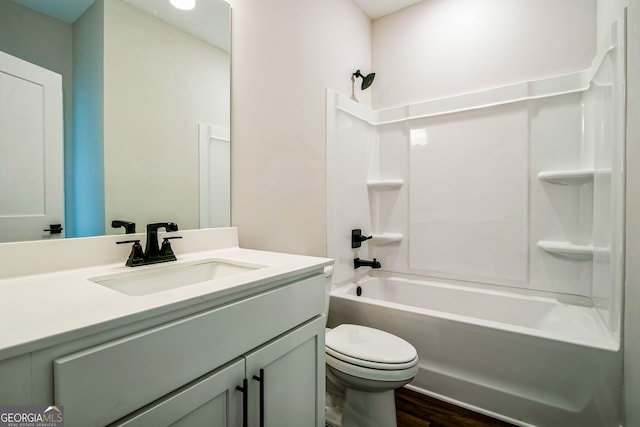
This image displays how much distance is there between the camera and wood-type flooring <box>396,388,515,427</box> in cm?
147

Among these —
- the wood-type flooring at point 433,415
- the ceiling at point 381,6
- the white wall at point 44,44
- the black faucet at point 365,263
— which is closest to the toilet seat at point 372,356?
the wood-type flooring at point 433,415

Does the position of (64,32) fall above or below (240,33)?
below

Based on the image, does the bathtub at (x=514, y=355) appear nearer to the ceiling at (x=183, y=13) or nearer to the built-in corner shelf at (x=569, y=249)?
the built-in corner shelf at (x=569, y=249)

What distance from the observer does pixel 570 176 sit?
173 centimetres

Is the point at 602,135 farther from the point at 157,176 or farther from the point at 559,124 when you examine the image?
the point at 157,176

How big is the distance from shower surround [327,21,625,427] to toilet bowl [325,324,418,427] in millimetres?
378

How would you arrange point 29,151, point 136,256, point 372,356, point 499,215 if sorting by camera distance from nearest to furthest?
point 29,151 → point 136,256 → point 372,356 → point 499,215

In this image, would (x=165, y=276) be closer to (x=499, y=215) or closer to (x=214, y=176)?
(x=214, y=176)

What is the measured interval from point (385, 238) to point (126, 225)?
1821 millimetres

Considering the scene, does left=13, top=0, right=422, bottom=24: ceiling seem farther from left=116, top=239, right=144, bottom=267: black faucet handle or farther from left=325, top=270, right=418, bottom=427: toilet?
left=325, top=270, right=418, bottom=427: toilet

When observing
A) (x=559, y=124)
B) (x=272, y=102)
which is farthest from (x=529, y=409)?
(x=272, y=102)

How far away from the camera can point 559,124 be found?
185 centimetres

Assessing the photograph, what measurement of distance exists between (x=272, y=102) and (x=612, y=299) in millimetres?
1892

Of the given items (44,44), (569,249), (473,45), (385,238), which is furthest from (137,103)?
(569,249)
